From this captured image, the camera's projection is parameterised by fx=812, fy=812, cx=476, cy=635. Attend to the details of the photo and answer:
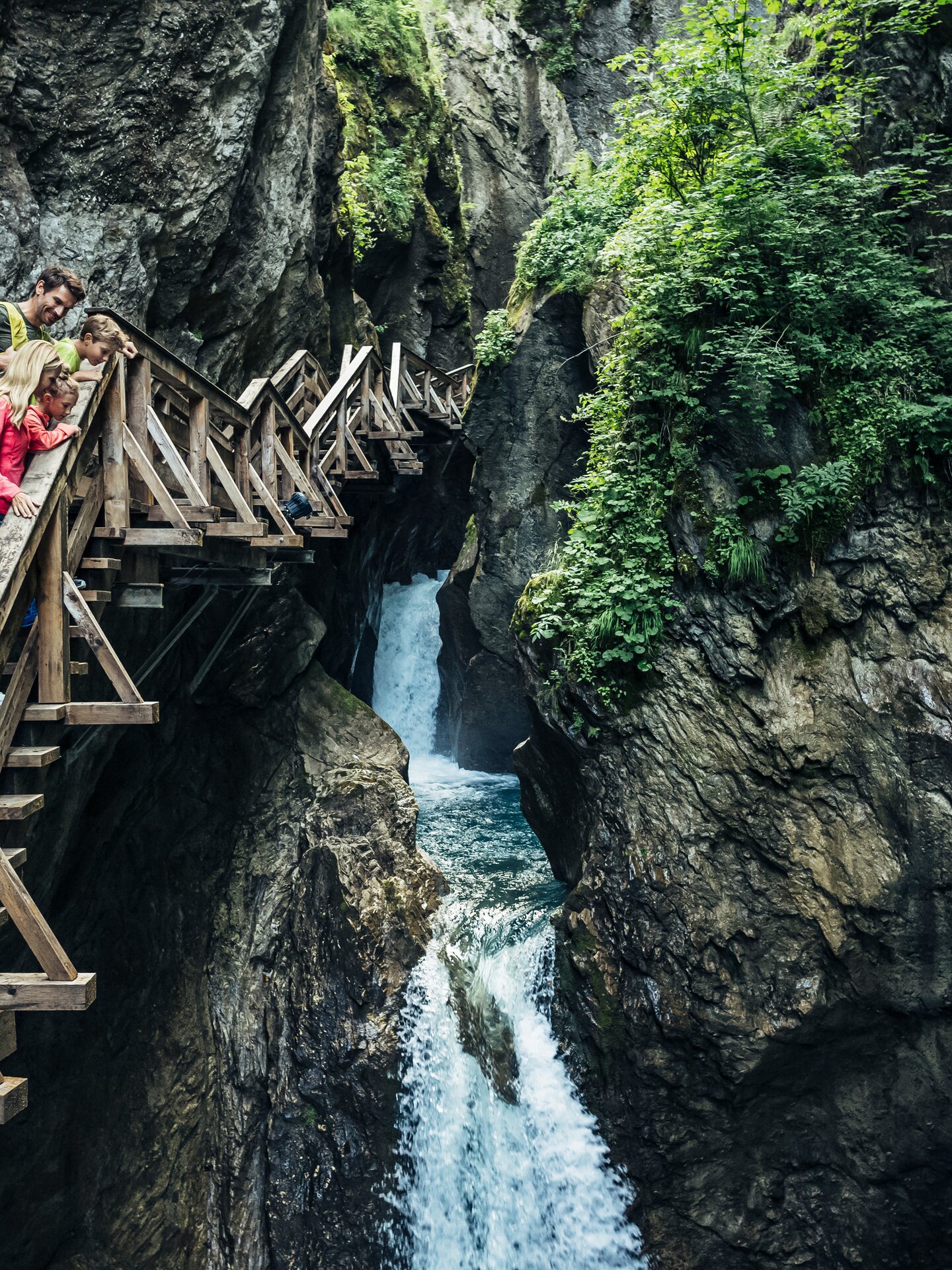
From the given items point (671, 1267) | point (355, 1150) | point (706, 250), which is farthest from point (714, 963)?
point (706, 250)

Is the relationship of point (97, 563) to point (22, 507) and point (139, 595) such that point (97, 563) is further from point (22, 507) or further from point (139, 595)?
point (22, 507)

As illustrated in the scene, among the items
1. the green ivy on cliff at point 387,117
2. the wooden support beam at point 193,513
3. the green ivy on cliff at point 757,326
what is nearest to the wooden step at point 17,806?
the wooden support beam at point 193,513

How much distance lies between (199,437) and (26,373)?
1.94 m

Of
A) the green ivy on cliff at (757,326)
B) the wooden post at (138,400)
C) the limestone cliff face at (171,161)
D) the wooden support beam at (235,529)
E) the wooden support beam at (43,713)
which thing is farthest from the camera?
the green ivy on cliff at (757,326)

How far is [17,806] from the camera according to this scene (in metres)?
3.86

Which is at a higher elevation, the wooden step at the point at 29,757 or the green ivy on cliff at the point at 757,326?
the green ivy on cliff at the point at 757,326

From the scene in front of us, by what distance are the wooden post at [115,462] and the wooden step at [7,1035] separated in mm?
2695

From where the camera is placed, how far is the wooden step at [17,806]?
3.86 m

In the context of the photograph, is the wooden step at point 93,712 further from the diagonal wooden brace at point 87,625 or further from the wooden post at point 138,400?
the wooden post at point 138,400

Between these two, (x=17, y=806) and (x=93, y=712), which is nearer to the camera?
(x=17, y=806)

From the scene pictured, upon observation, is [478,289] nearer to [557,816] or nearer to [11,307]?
[557,816]

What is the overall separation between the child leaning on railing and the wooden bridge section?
8 centimetres

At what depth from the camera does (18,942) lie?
19.8 ft

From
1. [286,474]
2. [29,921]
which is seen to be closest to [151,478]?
[29,921]
